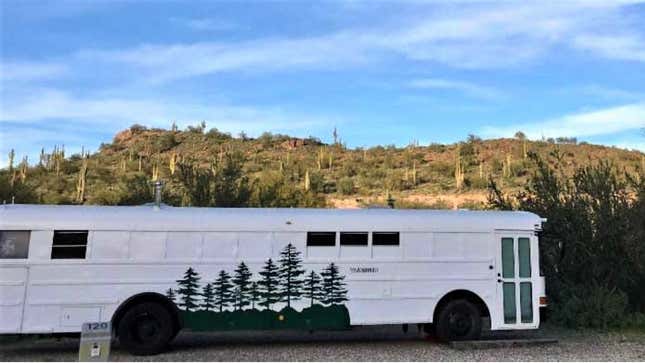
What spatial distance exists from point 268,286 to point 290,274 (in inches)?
16.7

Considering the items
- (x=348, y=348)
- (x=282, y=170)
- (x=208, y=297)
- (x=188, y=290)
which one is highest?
(x=282, y=170)

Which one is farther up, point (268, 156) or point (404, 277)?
point (268, 156)

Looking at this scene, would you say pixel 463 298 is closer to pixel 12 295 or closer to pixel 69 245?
pixel 69 245

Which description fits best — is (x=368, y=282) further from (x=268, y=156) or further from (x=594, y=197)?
(x=268, y=156)

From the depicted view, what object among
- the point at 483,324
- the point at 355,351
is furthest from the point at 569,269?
the point at 355,351

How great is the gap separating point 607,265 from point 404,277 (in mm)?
6363

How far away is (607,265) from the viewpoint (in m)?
13.9

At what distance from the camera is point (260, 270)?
33.0 ft

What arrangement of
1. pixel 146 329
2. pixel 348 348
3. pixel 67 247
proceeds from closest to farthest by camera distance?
1. pixel 67 247
2. pixel 146 329
3. pixel 348 348

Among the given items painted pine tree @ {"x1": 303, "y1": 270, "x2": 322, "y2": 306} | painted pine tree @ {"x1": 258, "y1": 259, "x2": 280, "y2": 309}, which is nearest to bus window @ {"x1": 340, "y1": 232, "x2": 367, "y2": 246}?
painted pine tree @ {"x1": 303, "y1": 270, "x2": 322, "y2": 306}

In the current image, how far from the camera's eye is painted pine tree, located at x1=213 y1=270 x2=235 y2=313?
990 cm

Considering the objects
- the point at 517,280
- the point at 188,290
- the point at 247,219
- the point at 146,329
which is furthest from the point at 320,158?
the point at 146,329

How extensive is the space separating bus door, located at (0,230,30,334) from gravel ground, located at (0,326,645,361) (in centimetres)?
67

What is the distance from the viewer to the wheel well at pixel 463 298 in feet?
34.7
